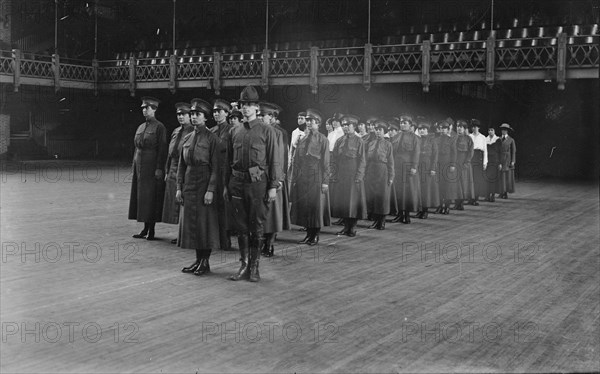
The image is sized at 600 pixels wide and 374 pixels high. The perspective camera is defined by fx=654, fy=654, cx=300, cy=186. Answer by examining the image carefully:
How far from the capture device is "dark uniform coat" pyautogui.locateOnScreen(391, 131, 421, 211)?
1111 cm

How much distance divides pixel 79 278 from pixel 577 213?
392 inches

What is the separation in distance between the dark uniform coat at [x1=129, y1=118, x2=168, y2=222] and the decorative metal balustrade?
11048 millimetres

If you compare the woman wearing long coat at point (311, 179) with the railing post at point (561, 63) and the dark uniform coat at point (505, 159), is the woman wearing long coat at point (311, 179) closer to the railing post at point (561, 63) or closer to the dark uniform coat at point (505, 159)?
the dark uniform coat at point (505, 159)

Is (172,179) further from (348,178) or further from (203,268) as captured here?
(348,178)

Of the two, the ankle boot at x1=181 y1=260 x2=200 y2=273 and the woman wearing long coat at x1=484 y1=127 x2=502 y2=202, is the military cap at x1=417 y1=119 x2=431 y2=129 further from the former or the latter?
the ankle boot at x1=181 y1=260 x2=200 y2=273

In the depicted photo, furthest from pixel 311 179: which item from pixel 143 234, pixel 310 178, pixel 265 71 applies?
pixel 265 71

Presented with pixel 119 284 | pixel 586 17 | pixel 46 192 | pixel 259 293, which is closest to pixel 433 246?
pixel 259 293

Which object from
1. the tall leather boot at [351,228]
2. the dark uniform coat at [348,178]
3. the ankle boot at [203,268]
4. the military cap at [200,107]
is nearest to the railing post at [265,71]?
the dark uniform coat at [348,178]

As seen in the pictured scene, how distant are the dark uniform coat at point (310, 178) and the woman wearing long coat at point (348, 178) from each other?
3.26ft

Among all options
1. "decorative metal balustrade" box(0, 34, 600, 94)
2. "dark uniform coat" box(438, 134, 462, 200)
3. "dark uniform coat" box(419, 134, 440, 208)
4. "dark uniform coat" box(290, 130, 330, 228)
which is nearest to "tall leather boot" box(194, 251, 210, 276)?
"dark uniform coat" box(290, 130, 330, 228)

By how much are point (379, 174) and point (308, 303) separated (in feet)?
16.6

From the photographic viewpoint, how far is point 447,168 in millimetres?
12633

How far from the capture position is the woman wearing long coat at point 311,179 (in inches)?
338

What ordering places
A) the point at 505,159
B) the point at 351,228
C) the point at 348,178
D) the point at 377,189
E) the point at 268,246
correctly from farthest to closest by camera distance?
the point at 505,159 → the point at 377,189 → the point at 348,178 → the point at 351,228 → the point at 268,246
